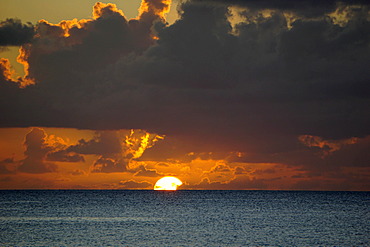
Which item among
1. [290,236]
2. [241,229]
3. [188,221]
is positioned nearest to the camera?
[290,236]

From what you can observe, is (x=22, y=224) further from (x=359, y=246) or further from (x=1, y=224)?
(x=359, y=246)

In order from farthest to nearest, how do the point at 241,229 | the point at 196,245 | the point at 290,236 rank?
the point at 241,229 → the point at 290,236 → the point at 196,245

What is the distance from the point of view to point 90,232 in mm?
89312


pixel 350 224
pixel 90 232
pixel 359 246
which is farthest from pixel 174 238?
pixel 350 224

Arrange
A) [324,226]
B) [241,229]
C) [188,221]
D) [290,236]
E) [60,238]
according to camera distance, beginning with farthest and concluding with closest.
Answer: [188,221]
[324,226]
[241,229]
[290,236]
[60,238]

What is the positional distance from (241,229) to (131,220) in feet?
82.7

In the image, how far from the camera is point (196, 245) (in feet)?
247

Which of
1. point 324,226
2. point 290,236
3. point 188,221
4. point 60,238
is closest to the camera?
point 60,238

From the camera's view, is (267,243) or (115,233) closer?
(267,243)

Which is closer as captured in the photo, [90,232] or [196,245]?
[196,245]

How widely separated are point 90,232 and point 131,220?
25321 mm

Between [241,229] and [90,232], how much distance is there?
24293 millimetres

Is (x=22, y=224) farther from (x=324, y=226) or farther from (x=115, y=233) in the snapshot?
(x=324, y=226)

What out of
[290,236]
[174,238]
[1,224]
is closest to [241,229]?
[290,236]
